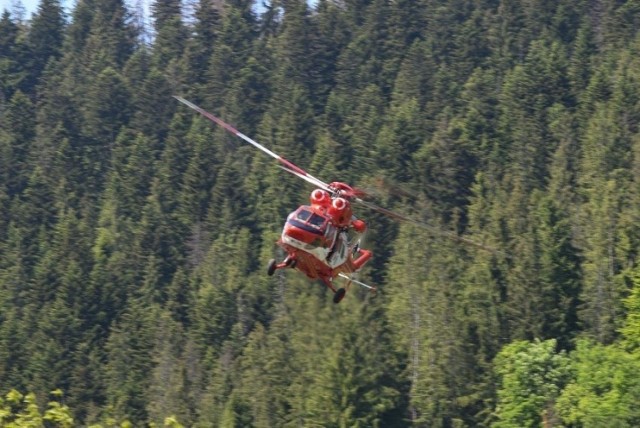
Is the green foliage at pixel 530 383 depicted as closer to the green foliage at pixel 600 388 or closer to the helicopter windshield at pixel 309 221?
the green foliage at pixel 600 388

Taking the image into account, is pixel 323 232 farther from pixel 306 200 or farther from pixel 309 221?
pixel 306 200

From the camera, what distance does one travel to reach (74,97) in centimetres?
14912

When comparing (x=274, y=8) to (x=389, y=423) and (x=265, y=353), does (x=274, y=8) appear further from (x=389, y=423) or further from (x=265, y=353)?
(x=389, y=423)

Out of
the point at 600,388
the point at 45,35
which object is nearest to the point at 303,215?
the point at 600,388

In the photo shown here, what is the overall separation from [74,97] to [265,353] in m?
A: 81.7

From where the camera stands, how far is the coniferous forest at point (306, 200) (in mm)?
67125

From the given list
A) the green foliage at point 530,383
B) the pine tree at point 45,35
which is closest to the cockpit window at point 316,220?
the green foliage at point 530,383

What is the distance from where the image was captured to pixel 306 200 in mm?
95250

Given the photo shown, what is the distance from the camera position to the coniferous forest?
6712cm

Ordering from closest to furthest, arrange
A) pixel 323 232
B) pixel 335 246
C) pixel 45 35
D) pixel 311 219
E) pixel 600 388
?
pixel 323 232, pixel 311 219, pixel 335 246, pixel 600 388, pixel 45 35

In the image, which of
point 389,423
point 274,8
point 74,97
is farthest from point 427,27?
point 389,423

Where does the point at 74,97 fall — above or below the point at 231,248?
above

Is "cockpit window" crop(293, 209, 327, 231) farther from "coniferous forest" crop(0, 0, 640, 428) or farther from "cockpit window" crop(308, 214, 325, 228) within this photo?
"coniferous forest" crop(0, 0, 640, 428)

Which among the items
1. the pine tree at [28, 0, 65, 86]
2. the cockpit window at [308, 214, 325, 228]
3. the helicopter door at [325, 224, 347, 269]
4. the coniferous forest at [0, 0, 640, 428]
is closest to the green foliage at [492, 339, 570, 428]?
the coniferous forest at [0, 0, 640, 428]
